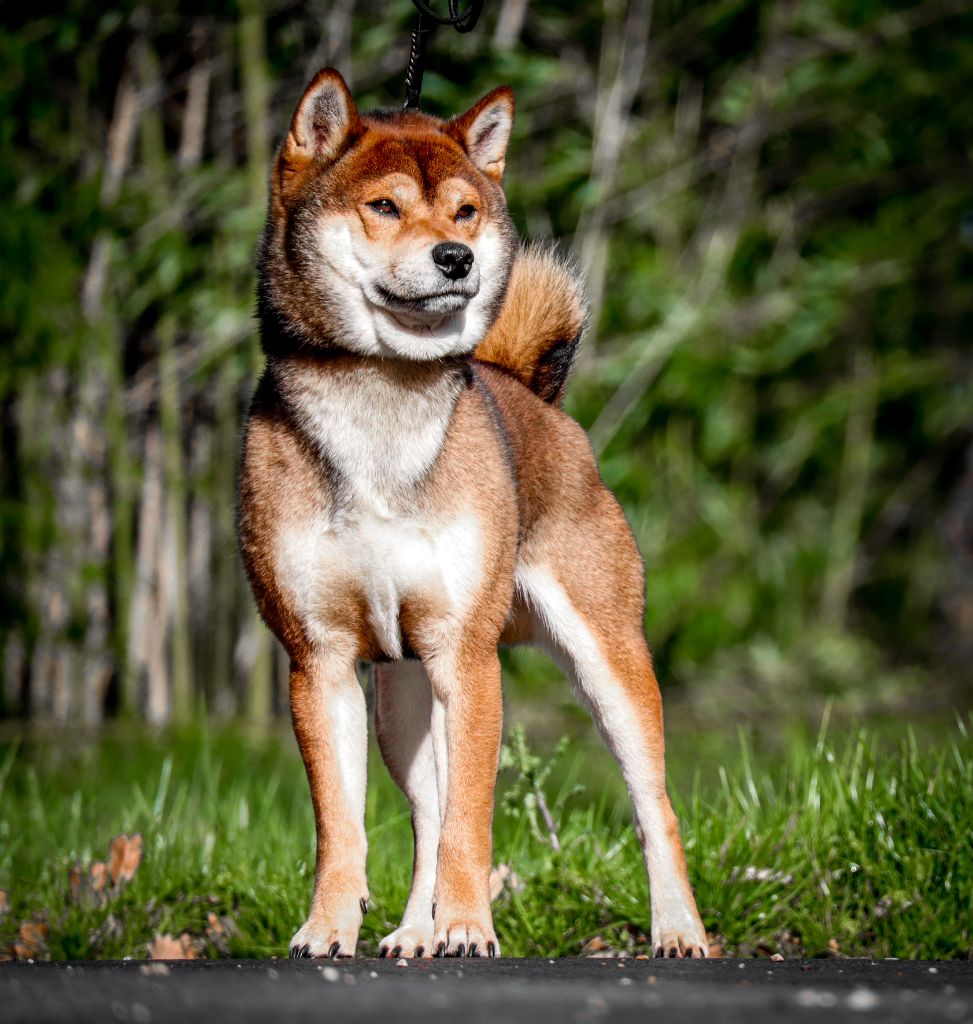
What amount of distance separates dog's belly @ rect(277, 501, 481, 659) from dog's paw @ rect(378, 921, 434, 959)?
68cm

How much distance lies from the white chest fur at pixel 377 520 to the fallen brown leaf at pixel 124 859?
1053 millimetres

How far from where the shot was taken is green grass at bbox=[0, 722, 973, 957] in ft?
12.7

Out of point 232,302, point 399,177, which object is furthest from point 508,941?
point 232,302

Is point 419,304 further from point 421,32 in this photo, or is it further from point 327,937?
point 327,937

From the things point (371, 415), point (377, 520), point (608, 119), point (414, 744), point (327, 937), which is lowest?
point (327, 937)

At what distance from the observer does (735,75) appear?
31.1 ft

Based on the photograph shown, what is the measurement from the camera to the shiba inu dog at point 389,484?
345 centimetres

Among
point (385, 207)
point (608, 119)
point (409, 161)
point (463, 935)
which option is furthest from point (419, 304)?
point (608, 119)

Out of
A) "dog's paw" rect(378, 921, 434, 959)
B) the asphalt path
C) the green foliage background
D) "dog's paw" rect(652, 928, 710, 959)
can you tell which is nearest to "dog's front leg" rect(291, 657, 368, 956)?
"dog's paw" rect(378, 921, 434, 959)

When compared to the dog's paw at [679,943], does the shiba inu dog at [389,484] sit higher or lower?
higher

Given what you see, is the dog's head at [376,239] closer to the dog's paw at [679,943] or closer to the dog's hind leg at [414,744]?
the dog's hind leg at [414,744]

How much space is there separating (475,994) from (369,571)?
120 centimetres

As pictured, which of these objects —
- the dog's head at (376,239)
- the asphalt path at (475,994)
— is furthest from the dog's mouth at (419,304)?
the asphalt path at (475,994)

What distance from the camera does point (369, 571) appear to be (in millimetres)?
3465
